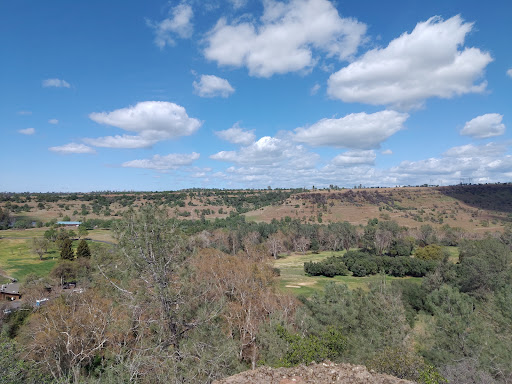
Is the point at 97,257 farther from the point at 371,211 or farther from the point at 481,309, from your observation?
the point at 371,211

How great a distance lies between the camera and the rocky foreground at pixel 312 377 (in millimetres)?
8906

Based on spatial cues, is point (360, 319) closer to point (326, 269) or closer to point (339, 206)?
point (326, 269)

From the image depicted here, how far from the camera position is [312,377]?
9.20 meters

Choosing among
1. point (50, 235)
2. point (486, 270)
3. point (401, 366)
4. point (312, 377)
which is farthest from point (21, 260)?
point (486, 270)

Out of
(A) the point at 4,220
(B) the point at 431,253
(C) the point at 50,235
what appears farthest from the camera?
(A) the point at 4,220

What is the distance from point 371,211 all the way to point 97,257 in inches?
4434

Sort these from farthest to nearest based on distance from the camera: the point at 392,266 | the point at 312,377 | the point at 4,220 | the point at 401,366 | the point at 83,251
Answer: the point at 4,220 < the point at 392,266 < the point at 83,251 < the point at 401,366 < the point at 312,377

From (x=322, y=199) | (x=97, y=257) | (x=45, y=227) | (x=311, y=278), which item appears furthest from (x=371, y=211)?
(x=45, y=227)

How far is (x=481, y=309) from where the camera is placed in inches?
1280

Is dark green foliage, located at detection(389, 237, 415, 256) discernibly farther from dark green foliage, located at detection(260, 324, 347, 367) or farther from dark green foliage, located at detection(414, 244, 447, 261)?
dark green foliage, located at detection(260, 324, 347, 367)

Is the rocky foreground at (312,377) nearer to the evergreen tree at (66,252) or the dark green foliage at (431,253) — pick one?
the evergreen tree at (66,252)

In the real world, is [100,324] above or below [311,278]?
above

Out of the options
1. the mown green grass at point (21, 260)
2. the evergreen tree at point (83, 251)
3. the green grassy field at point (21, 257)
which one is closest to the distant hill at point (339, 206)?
the green grassy field at point (21, 257)

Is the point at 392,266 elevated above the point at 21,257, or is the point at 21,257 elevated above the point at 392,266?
the point at 21,257
